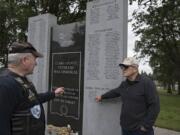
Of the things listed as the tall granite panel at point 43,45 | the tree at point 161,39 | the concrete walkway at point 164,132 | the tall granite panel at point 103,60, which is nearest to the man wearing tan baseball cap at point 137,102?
the tall granite panel at point 103,60

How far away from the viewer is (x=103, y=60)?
7258 mm

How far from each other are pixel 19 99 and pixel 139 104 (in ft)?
8.51

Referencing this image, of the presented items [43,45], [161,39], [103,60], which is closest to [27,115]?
[103,60]

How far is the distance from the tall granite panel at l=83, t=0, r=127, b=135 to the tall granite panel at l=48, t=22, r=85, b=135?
312 mm

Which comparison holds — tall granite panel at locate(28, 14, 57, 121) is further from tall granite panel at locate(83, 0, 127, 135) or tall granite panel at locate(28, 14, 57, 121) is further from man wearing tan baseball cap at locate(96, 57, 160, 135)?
man wearing tan baseball cap at locate(96, 57, 160, 135)

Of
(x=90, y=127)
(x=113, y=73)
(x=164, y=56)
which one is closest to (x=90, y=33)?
(x=113, y=73)

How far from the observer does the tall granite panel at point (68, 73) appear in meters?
8.05

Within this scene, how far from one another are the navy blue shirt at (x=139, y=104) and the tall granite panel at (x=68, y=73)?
2.00 metres

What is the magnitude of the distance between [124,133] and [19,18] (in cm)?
925

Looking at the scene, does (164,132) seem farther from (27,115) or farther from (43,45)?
(27,115)

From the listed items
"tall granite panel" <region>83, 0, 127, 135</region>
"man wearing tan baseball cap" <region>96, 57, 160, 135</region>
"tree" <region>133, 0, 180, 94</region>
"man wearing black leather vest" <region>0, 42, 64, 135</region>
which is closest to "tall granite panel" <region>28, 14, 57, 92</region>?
"tall granite panel" <region>83, 0, 127, 135</region>

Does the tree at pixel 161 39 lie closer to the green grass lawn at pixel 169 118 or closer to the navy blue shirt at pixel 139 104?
the green grass lawn at pixel 169 118

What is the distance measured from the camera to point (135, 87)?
19.5 feet

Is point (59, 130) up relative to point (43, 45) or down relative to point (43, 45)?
down
